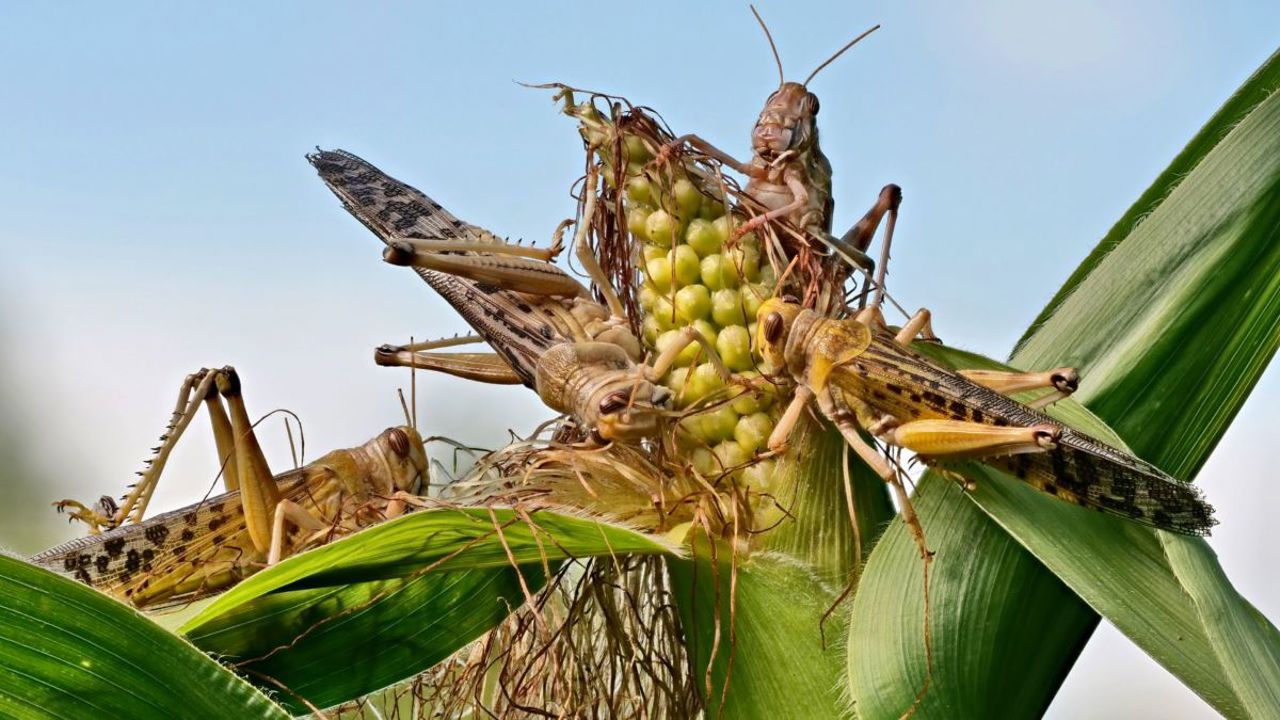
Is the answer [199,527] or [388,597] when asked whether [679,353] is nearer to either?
[388,597]

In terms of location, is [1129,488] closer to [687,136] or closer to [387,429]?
[687,136]

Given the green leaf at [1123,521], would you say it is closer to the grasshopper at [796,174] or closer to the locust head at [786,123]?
the grasshopper at [796,174]

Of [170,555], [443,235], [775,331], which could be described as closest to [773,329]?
[775,331]

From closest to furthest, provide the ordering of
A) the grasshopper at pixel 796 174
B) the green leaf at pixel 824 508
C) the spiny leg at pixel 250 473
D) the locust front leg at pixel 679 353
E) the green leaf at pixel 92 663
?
the green leaf at pixel 92 663 < the green leaf at pixel 824 508 < the locust front leg at pixel 679 353 < the grasshopper at pixel 796 174 < the spiny leg at pixel 250 473

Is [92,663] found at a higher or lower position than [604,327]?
lower

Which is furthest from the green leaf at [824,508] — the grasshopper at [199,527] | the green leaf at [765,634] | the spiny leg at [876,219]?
the grasshopper at [199,527]

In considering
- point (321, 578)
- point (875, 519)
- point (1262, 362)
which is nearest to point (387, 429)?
point (321, 578)

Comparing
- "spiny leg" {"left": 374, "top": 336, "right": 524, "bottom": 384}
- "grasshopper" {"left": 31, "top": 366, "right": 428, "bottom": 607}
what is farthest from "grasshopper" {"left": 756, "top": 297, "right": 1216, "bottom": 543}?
"grasshopper" {"left": 31, "top": 366, "right": 428, "bottom": 607}
